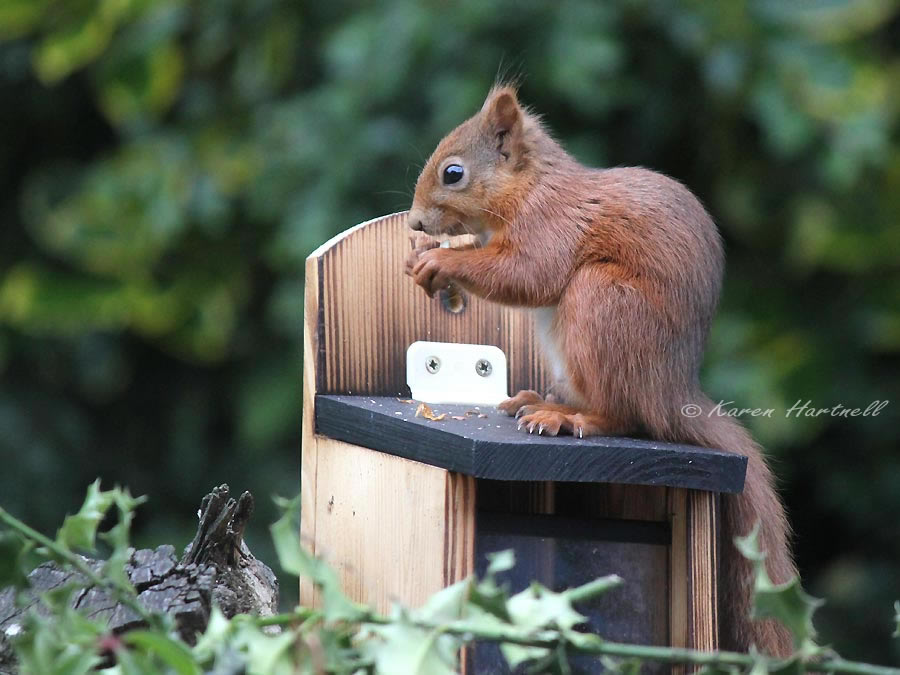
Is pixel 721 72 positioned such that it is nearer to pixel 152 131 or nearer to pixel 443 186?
pixel 443 186

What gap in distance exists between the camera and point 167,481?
140 inches

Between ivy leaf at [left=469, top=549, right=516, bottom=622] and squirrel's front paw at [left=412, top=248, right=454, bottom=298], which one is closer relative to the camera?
ivy leaf at [left=469, top=549, right=516, bottom=622]

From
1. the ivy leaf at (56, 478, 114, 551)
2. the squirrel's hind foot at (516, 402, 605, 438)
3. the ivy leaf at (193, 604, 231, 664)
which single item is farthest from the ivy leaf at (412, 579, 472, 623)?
the squirrel's hind foot at (516, 402, 605, 438)

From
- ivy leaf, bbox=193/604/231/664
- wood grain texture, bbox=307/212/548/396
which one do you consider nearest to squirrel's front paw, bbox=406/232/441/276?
wood grain texture, bbox=307/212/548/396

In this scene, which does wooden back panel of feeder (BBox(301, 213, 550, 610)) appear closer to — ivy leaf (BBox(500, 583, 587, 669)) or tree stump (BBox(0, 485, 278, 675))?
tree stump (BBox(0, 485, 278, 675))

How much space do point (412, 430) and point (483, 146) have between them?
54cm

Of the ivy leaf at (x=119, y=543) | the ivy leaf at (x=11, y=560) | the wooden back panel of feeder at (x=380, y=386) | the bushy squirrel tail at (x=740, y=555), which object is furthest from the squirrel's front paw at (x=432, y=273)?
the ivy leaf at (x=11, y=560)

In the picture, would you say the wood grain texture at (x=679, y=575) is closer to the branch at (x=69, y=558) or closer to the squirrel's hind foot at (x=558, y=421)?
the squirrel's hind foot at (x=558, y=421)

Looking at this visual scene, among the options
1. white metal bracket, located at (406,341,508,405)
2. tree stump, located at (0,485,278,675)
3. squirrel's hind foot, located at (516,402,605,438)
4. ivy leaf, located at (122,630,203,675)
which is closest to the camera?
ivy leaf, located at (122,630,203,675)

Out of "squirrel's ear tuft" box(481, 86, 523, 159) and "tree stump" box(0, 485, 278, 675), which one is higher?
"squirrel's ear tuft" box(481, 86, 523, 159)

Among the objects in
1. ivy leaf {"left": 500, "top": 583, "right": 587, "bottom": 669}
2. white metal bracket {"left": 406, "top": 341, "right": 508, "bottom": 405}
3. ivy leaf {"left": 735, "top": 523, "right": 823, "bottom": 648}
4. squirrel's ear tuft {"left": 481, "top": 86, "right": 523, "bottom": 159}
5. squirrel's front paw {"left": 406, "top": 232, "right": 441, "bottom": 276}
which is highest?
squirrel's ear tuft {"left": 481, "top": 86, "right": 523, "bottom": 159}

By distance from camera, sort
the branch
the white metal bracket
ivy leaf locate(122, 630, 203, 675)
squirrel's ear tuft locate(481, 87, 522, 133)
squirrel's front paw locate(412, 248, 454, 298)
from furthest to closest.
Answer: squirrel's ear tuft locate(481, 87, 522, 133)
the white metal bracket
squirrel's front paw locate(412, 248, 454, 298)
the branch
ivy leaf locate(122, 630, 203, 675)

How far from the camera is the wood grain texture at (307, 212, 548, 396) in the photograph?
1.62 metres

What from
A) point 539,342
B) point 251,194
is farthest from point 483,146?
point 251,194
